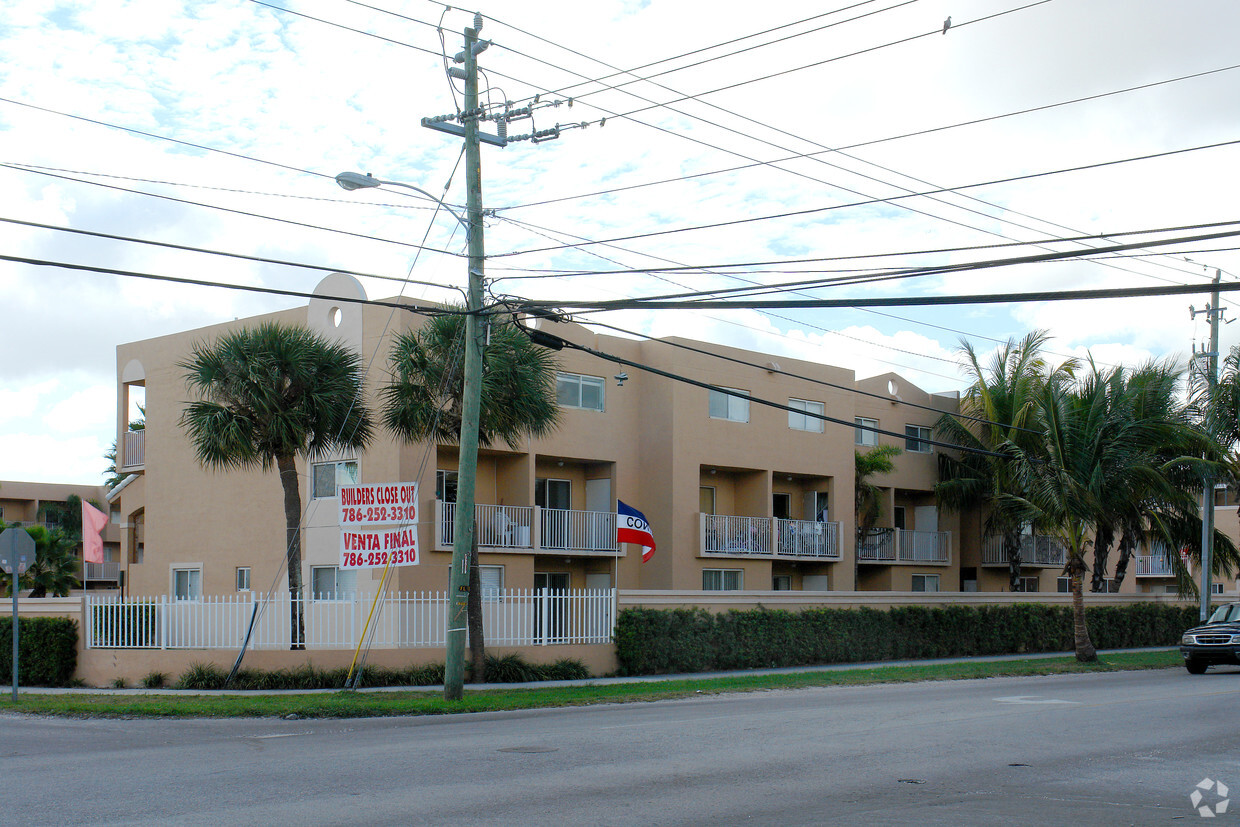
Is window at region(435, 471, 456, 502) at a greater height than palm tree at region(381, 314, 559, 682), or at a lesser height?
lesser

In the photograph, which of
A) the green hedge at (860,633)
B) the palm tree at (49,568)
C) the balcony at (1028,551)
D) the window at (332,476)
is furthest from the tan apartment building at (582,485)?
the balcony at (1028,551)

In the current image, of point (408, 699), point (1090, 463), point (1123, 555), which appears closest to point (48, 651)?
point (408, 699)

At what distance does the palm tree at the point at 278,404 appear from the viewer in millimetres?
21188

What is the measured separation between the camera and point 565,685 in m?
21.2

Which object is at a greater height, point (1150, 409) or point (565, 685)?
point (1150, 409)

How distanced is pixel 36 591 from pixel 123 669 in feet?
52.3

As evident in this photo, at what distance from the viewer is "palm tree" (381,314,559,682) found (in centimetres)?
2127

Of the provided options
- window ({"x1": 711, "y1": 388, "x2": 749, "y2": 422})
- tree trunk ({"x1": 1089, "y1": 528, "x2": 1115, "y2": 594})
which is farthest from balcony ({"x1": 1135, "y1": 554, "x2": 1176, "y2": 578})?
window ({"x1": 711, "y1": 388, "x2": 749, "y2": 422})

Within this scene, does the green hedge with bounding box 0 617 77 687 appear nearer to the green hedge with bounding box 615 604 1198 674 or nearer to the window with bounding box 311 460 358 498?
the window with bounding box 311 460 358 498

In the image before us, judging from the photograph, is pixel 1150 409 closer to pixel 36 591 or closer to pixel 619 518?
pixel 619 518

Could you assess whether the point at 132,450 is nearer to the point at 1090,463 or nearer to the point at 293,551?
the point at 293,551

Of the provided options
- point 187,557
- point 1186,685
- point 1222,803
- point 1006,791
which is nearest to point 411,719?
point 1006,791

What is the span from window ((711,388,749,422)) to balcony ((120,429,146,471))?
15.9m

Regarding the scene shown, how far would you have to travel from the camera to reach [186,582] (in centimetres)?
3078
